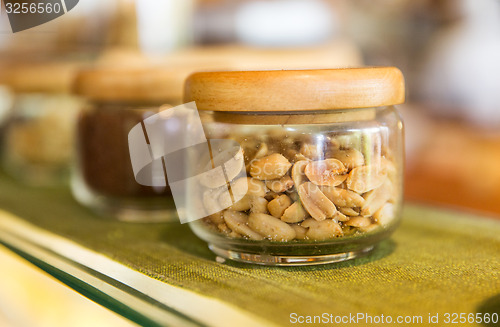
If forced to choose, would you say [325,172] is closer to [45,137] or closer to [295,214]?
[295,214]

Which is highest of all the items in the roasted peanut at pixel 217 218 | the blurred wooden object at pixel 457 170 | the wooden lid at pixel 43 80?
the wooden lid at pixel 43 80

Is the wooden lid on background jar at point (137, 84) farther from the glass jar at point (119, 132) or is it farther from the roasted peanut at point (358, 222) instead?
the roasted peanut at point (358, 222)

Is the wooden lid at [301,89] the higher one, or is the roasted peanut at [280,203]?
the wooden lid at [301,89]

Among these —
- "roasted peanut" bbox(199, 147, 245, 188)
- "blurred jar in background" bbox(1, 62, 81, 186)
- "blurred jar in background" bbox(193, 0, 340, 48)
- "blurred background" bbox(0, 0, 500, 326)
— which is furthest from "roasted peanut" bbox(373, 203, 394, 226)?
"blurred jar in background" bbox(193, 0, 340, 48)

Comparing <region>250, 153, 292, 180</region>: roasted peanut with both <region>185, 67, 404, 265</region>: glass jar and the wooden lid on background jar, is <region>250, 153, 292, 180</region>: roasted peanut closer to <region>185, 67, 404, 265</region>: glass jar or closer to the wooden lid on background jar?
<region>185, 67, 404, 265</region>: glass jar

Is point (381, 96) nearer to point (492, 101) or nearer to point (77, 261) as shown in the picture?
point (77, 261)

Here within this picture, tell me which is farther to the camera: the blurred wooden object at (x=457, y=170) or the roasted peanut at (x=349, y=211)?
the blurred wooden object at (x=457, y=170)

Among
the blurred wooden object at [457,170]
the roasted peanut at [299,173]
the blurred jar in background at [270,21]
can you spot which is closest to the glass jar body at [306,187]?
the roasted peanut at [299,173]

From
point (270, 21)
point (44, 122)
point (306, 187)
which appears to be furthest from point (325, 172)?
point (270, 21)
